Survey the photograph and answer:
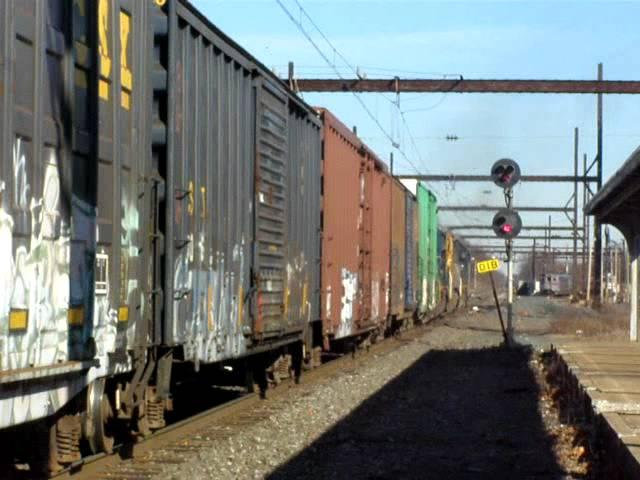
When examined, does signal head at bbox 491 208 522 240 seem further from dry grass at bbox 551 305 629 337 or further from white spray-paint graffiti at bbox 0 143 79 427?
white spray-paint graffiti at bbox 0 143 79 427

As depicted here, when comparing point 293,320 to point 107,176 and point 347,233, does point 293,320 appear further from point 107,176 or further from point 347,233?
point 107,176

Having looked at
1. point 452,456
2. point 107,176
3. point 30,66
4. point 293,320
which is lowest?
point 452,456

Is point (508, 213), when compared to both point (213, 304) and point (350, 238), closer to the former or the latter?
point (350, 238)

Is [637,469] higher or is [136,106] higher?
[136,106]

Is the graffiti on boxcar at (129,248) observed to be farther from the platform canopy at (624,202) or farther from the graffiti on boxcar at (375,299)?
the graffiti on boxcar at (375,299)

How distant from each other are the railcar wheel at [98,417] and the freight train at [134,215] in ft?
0.05

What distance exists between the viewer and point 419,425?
41.7 ft

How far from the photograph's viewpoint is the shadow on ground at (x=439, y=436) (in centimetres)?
974

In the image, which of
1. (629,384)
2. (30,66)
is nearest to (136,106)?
(30,66)

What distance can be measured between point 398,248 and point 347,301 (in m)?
8.20

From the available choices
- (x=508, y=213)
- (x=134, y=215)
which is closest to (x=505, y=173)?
(x=508, y=213)

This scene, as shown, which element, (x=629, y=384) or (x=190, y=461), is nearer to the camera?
(x=190, y=461)

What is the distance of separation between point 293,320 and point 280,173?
80.6 inches

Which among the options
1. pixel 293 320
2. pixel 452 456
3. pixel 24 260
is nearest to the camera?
pixel 24 260
